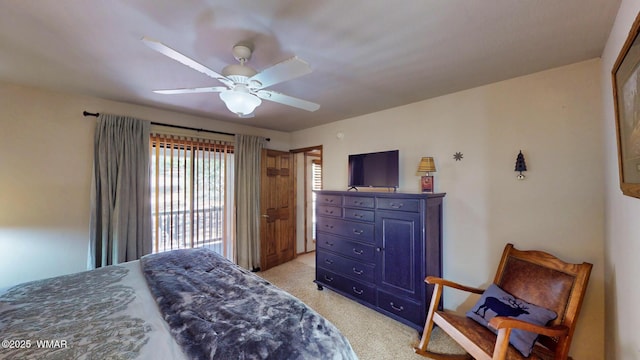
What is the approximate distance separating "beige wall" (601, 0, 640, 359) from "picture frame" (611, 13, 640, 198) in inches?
5.3

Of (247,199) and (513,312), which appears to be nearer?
(513,312)

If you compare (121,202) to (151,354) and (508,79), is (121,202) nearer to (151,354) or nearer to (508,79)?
(151,354)

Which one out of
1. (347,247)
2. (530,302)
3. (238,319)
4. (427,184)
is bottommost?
(530,302)

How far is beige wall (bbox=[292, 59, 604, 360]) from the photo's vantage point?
1.90 m

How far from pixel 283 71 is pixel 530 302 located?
2438 mm

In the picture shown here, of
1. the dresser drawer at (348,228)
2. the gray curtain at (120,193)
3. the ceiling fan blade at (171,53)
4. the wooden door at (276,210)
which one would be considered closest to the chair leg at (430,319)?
the dresser drawer at (348,228)

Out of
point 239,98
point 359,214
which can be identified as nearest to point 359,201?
point 359,214

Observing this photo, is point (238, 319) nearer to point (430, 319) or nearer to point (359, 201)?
point (430, 319)

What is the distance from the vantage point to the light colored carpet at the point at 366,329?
2.15 m

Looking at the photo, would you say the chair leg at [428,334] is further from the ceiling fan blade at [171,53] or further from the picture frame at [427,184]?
the ceiling fan blade at [171,53]

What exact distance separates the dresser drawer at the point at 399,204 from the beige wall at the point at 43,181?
3.38 m

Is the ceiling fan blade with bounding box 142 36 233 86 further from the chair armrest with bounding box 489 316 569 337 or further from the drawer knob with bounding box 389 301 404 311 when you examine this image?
the drawer knob with bounding box 389 301 404 311

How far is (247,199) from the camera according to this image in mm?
3957

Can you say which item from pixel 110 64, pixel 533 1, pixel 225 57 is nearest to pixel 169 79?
pixel 110 64
